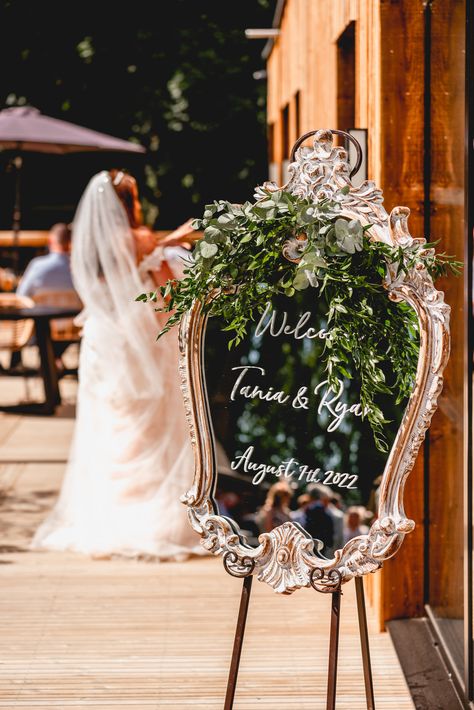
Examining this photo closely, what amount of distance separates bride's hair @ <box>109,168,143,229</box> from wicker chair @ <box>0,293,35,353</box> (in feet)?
11.7

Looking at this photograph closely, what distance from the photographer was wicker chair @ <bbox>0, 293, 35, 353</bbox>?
1034 cm

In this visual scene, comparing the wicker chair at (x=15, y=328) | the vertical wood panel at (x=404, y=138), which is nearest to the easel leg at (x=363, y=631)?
the vertical wood panel at (x=404, y=138)

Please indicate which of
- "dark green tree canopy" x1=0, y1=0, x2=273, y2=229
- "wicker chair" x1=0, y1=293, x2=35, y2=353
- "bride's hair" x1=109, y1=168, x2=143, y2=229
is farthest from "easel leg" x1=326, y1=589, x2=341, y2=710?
"dark green tree canopy" x1=0, y1=0, x2=273, y2=229

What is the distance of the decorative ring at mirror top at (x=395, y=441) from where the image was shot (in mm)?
3090

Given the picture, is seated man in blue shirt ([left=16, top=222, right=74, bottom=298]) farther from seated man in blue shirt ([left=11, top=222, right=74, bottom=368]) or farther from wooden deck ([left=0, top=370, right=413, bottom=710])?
wooden deck ([left=0, top=370, right=413, bottom=710])

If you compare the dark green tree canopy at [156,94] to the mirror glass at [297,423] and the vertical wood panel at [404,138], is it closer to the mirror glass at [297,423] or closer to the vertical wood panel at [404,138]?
the vertical wood panel at [404,138]

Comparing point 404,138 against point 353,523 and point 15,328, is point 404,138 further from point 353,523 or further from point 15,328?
point 15,328

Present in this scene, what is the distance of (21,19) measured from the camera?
37.3ft

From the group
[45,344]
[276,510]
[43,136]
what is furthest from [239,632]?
[43,136]

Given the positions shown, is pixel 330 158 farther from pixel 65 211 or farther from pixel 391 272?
pixel 65 211

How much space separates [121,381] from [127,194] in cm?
103

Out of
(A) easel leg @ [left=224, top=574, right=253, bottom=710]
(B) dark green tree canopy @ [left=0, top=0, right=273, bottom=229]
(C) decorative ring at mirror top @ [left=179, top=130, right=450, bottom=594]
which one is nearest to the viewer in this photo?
(C) decorative ring at mirror top @ [left=179, top=130, right=450, bottom=594]

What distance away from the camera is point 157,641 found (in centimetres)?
460

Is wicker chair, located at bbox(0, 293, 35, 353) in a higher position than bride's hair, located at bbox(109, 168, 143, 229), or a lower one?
lower
